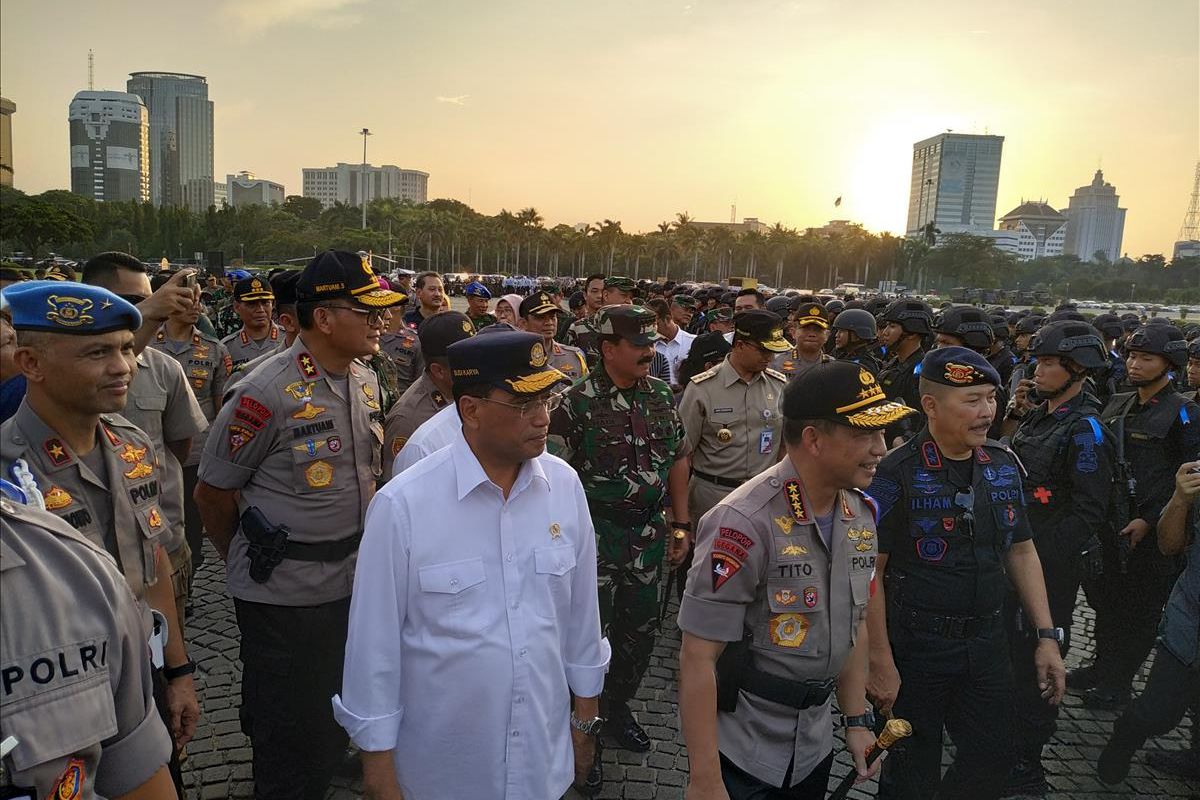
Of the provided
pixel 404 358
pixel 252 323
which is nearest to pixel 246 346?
pixel 252 323

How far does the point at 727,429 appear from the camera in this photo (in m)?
5.25

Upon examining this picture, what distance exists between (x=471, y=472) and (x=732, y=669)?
116 cm

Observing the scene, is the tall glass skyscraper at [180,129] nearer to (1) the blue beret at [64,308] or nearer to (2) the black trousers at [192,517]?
(2) the black trousers at [192,517]

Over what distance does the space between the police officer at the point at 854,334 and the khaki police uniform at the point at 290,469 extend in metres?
6.10

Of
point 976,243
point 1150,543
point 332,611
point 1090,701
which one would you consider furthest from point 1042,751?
point 976,243

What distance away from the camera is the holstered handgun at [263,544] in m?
3.17

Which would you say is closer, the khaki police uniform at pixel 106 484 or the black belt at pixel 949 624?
the khaki police uniform at pixel 106 484

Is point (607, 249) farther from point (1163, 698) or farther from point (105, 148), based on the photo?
point (105, 148)

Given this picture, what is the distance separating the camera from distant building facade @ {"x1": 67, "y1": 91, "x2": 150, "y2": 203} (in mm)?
146125

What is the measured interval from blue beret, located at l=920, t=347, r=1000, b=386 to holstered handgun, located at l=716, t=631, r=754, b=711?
1577 millimetres

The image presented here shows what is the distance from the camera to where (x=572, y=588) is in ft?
8.09

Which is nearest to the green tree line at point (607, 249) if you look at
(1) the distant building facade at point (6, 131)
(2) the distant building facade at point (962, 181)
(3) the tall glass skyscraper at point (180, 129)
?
(1) the distant building facade at point (6, 131)

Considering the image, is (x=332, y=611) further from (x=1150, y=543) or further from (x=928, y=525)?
(x=1150, y=543)

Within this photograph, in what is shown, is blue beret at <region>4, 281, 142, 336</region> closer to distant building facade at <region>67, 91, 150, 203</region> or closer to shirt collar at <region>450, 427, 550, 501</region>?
shirt collar at <region>450, 427, 550, 501</region>
